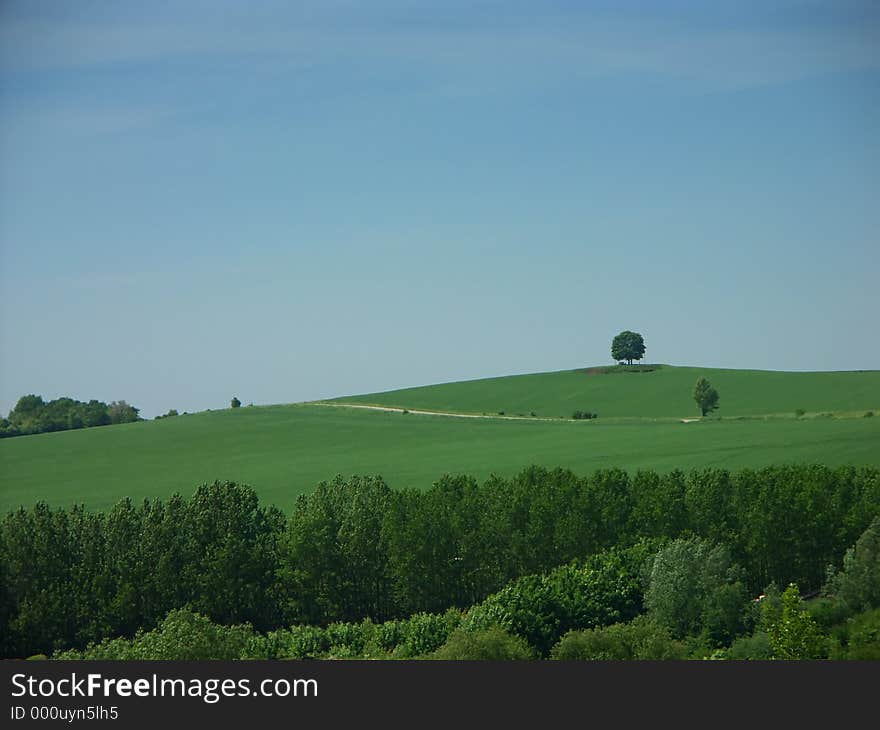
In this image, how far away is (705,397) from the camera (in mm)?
41688

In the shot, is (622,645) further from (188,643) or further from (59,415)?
(59,415)

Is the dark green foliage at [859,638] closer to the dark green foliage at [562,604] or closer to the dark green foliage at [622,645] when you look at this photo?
the dark green foliage at [622,645]

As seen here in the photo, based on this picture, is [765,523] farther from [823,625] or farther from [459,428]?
[459,428]

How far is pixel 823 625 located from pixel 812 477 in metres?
8.82

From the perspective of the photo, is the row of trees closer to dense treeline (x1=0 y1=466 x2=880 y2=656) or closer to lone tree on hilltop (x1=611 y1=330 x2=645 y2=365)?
dense treeline (x1=0 y1=466 x2=880 y2=656)

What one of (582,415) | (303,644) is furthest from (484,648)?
(582,415)

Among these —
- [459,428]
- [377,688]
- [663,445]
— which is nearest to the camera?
[377,688]

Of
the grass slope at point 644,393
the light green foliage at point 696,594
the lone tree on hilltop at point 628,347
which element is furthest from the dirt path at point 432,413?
the light green foliage at point 696,594

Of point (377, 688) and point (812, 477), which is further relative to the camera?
point (812, 477)

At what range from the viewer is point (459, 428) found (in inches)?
1563

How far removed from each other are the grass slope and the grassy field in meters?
0.75

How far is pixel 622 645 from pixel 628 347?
34.0m

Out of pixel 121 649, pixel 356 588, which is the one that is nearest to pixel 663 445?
pixel 356 588

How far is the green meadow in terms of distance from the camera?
98.2ft
